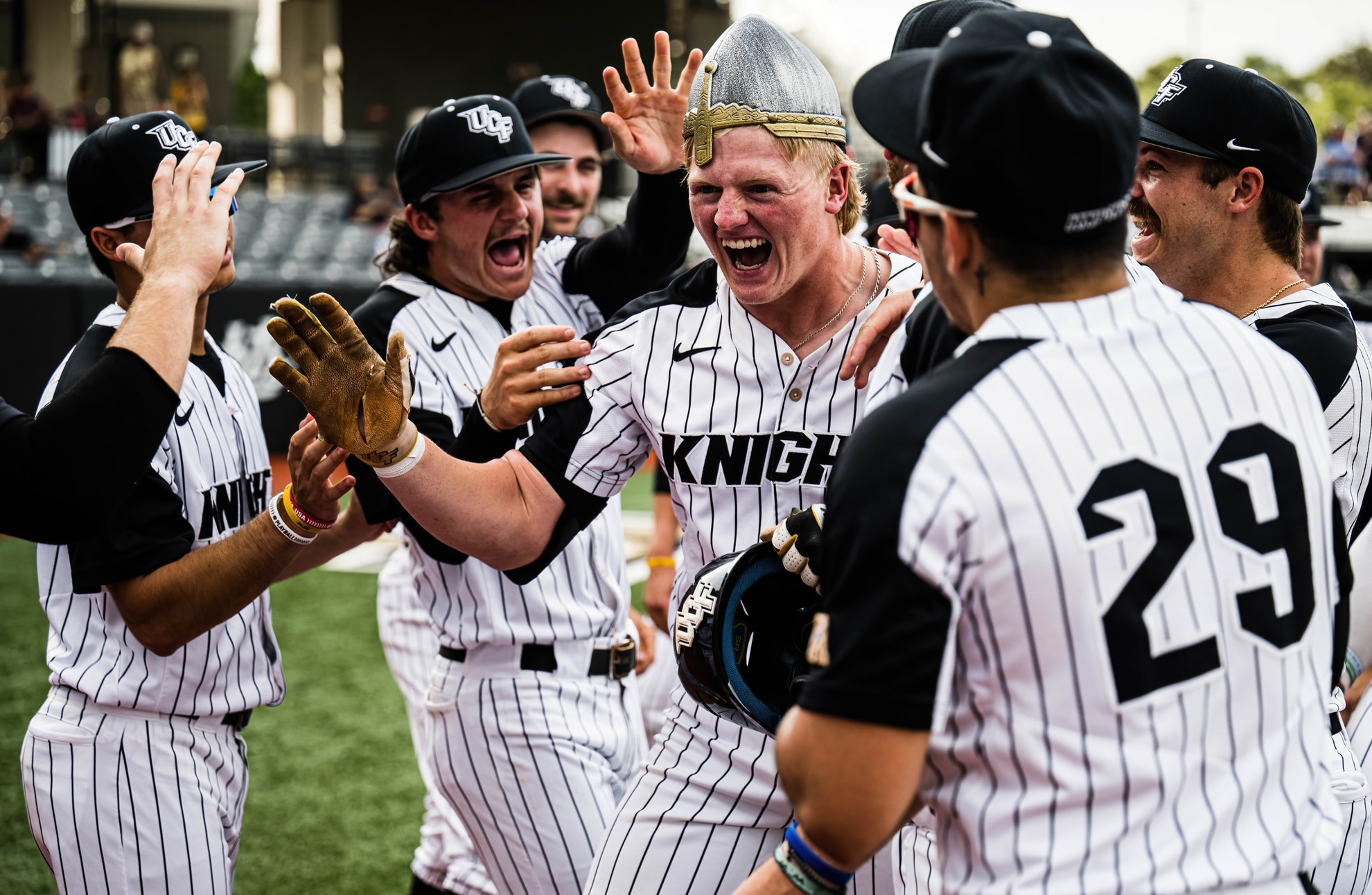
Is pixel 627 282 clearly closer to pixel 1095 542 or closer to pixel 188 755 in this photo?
pixel 188 755

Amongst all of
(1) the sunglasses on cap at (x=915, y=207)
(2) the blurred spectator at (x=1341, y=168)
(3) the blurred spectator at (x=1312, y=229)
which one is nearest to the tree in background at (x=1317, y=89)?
(2) the blurred spectator at (x=1341, y=168)

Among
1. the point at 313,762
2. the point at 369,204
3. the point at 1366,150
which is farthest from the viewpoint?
the point at 1366,150

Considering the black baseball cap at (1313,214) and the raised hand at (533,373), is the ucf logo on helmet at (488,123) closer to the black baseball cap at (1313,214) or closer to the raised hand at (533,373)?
the raised hand at (533,373)

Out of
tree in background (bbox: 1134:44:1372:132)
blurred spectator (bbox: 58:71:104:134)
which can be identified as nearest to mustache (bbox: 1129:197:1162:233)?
blurred spectator (bbox: 58:71:104:134)

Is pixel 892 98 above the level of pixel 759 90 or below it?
below

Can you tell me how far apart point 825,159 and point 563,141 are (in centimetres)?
250

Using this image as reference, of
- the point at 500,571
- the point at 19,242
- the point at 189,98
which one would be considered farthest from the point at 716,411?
the point at 189,98

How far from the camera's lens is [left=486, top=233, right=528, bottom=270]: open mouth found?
143 inches

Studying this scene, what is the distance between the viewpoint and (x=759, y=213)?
2531 millimetres

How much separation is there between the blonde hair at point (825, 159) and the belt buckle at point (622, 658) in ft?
4.66

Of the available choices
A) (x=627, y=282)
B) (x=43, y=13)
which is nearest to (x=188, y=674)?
(x=627, y=282)

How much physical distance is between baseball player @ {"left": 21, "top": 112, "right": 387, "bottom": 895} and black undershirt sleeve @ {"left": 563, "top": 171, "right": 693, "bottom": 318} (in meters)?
1.16

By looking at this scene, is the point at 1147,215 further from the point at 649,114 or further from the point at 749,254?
the point at 649,114

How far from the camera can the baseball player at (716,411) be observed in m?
2.49
